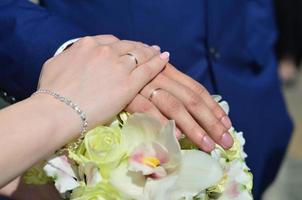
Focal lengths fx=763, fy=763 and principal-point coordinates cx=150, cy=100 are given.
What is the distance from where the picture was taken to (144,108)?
1378 millimetres

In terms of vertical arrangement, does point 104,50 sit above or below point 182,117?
above

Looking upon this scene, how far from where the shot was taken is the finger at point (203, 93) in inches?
56.4

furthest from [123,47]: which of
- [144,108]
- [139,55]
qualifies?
[144,108]

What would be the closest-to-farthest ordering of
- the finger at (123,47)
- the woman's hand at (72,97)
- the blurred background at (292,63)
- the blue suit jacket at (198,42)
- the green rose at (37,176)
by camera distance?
the woman's hand at (72,97) → the green rose at (37,176) → the finger at (123,47) → the blue suit jacket at (198,42) → the blurred background at (292,63)

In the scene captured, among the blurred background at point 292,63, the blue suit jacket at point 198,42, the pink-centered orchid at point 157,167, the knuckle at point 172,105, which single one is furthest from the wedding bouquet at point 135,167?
the blurred background at point 292,63

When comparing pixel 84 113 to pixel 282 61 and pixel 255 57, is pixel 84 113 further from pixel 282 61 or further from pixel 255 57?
pixel 282 61

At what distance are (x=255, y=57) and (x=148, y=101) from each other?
105cm

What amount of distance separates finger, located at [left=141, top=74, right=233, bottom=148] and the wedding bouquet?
0.30ft

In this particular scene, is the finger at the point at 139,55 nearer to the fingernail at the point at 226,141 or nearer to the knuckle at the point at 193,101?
the knuckle at the point at 193,101

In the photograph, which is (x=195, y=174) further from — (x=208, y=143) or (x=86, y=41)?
(x=86, y=41)

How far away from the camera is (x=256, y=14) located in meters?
2.44

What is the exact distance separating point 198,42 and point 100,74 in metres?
0.87

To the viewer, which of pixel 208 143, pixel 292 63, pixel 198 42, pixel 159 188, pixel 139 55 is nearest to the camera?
pixel 159 188

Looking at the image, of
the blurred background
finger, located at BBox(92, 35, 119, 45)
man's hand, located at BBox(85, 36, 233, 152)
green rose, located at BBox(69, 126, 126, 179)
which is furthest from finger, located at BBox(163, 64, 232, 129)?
the blurred background
